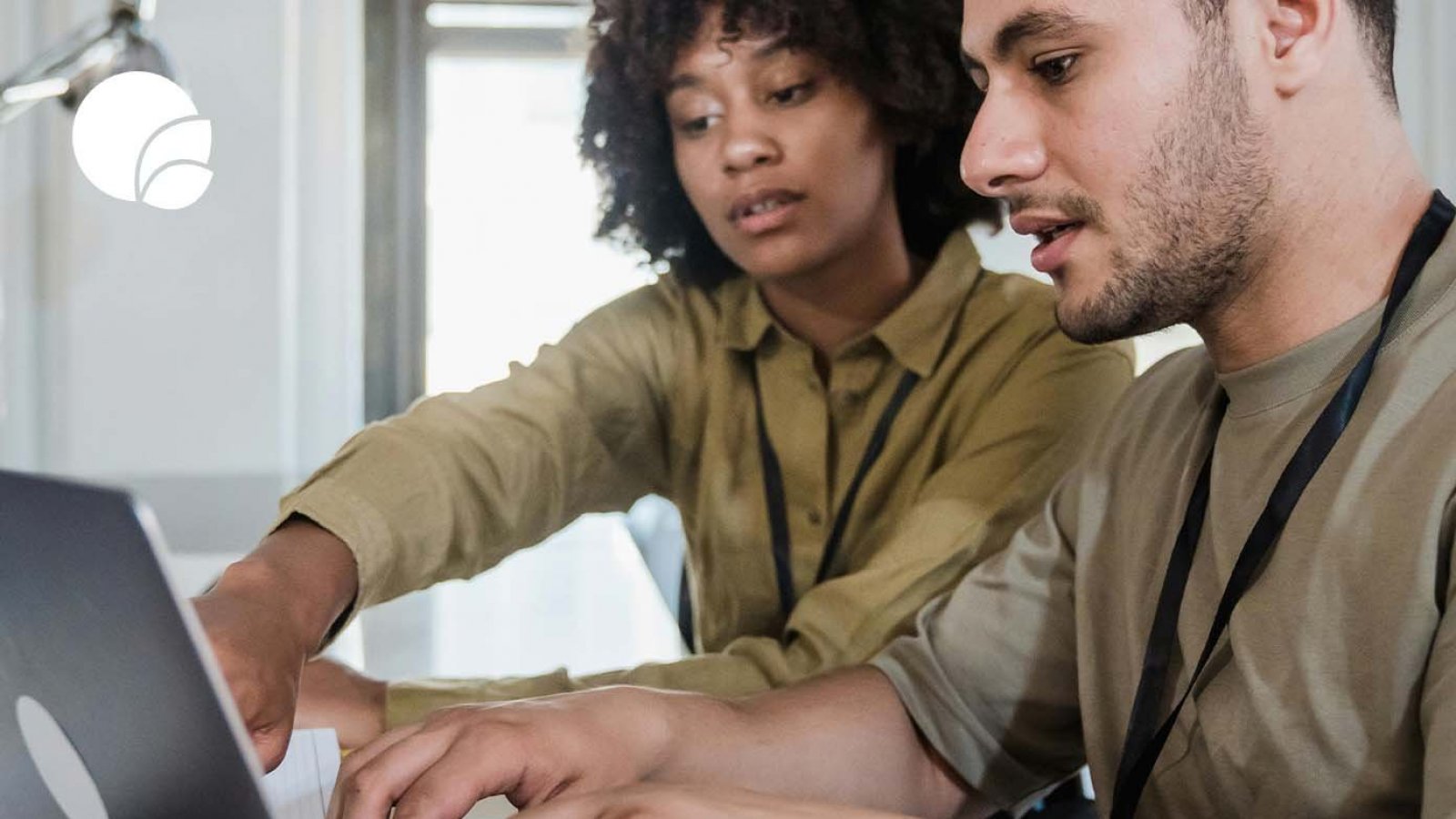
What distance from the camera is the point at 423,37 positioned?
2814 millimetres

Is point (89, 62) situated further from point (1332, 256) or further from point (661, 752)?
point (1332, 256)

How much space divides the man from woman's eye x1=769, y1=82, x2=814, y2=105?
441mm

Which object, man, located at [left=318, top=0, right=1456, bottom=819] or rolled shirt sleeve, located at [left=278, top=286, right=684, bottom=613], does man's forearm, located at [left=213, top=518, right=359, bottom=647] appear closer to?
rolled shirt sleeve, located at [left=278, top=286, right=684, bottom=613]

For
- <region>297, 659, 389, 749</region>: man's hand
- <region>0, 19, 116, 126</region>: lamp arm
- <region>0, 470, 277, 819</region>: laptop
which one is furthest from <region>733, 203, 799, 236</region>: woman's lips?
<region>0, 470, 277, 819</region>: laptop

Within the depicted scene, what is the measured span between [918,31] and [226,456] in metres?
1.49

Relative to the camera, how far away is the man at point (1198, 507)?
84cm

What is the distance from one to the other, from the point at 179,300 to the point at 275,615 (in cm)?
156

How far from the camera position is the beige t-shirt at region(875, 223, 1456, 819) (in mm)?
821

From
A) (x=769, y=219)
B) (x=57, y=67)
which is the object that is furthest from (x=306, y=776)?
(x=57, y=67)

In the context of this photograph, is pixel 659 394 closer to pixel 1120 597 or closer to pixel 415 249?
pixel 1120 597

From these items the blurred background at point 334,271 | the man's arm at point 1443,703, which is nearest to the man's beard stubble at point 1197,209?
the man's arm at point 1443,703

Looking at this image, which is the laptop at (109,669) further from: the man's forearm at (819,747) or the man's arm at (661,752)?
the man's forearm at (819,747)

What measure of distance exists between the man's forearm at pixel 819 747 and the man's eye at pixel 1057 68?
463 millimetres

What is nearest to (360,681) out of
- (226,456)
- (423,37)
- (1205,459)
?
(1205,459)
